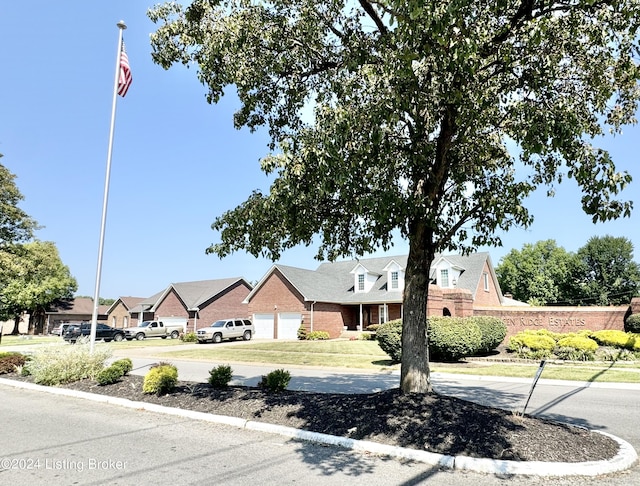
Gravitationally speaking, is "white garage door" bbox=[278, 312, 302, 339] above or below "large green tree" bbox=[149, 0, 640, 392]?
below

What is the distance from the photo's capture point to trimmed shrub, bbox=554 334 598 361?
18.7m

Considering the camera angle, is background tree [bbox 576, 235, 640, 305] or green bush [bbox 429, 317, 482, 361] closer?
green bush [bbox 429, 317, 482, 361]

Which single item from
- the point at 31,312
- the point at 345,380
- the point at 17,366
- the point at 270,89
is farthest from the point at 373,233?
the point at 31,312

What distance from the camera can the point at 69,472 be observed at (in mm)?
5391

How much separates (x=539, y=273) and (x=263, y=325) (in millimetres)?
43864

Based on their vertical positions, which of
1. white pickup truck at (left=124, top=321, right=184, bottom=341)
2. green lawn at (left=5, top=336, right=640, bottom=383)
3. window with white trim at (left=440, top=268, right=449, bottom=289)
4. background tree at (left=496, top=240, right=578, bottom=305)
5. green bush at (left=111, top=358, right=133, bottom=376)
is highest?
background tree at (left=496, top=240, right=578, bottom=305)

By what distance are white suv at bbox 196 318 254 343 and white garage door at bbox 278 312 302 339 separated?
280 cm

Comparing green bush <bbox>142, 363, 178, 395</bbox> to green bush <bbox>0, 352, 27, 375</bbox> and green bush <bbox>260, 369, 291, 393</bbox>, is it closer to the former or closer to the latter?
green bush <bbox>260, 369, 291, 393</bbox>

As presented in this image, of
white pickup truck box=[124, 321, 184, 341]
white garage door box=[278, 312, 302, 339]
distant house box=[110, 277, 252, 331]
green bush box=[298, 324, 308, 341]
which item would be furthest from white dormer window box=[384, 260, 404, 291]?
A: white pickup truck box=[124, 321, 184, 341]

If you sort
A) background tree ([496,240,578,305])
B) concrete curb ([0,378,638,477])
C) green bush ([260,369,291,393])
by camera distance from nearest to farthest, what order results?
concrete curb ([0,378,638,477])
green bush ([260,369,291,393])
background tree ([496,240,578,305])

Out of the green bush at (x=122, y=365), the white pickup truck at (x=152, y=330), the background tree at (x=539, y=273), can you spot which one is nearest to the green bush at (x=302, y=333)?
the white pickup truck at (x=152, y=330)

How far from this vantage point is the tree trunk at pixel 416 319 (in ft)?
25.3

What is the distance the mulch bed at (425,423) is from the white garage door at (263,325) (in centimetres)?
3028

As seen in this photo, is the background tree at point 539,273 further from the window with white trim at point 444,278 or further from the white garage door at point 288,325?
the white garage door at point 288,325
